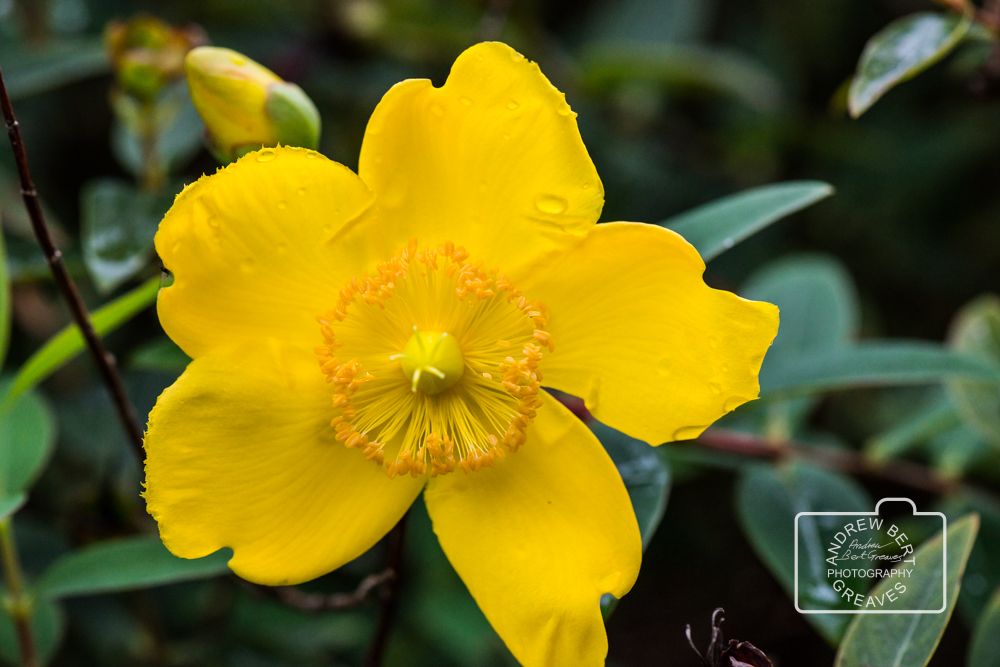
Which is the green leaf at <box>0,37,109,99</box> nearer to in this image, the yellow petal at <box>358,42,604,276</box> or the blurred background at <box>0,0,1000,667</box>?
the blurred background at <box>0,0,1000,667</box>

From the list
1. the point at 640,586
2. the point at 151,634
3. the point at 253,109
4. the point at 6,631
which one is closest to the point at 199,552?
the point at 253,109

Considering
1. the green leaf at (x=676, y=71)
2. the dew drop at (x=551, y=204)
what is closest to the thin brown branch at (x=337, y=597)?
the dew drop at (x=551, y=204)

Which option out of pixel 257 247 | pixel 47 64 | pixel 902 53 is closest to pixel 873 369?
pixel 902 53

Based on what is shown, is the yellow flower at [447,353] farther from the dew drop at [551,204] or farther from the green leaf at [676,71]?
the green leaf at [676,71]

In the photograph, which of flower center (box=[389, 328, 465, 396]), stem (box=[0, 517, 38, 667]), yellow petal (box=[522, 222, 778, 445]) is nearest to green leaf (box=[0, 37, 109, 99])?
stem (box=[0, 517, 38, 667])

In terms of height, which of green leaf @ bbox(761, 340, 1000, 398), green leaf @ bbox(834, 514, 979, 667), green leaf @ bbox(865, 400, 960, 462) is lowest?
green leaf @ bbox(865, 400, 960, 462)

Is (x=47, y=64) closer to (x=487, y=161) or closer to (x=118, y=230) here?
(x=118, y=230)

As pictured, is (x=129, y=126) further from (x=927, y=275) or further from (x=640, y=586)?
(x=927, y=275)
